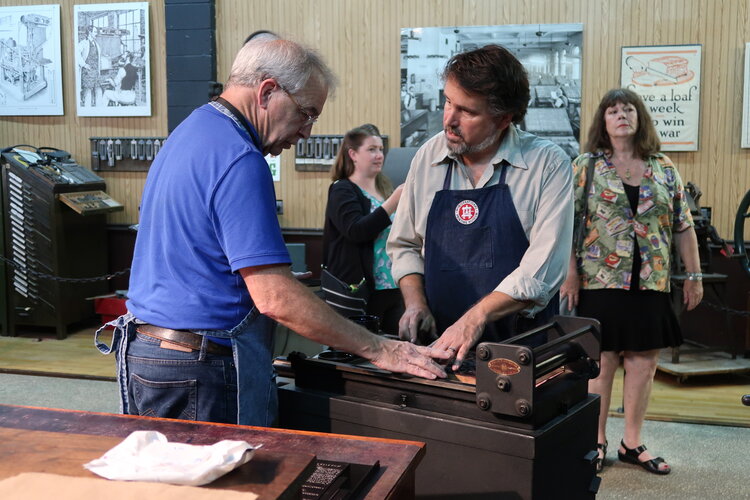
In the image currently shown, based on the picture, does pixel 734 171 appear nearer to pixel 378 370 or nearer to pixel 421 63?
pixel 421 63

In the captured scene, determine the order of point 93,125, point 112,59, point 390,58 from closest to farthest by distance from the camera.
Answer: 1. point 390,58
2. point 112,59
3. point 93,125

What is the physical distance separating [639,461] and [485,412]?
236 cm

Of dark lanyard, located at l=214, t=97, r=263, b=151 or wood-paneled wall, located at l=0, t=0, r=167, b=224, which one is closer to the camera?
A: dark lanyard, located at l=214, t=97, r=263, b=151

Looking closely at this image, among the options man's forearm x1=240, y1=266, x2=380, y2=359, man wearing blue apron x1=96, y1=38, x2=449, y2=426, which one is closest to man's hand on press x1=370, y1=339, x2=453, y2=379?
man wearing blue apron x1=96, y1=38, x2=449, y2=426

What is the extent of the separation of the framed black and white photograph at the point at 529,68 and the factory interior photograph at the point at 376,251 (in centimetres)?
2

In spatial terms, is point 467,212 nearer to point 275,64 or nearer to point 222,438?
point 275,64

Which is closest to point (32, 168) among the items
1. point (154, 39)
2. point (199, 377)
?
point (154, 39)

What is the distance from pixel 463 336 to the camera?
2.01 meters

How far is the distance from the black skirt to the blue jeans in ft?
7.26

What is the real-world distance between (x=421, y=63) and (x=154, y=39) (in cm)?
242

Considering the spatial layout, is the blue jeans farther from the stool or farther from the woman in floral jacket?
the stool

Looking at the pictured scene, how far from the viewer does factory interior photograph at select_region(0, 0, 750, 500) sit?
162cm

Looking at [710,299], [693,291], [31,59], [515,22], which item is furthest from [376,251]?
[31,59]

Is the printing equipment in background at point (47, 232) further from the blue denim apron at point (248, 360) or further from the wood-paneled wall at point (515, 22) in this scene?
the blue denim apron at point (248, 360)
